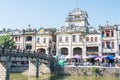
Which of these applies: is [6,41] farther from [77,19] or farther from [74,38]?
Result: [77,19]

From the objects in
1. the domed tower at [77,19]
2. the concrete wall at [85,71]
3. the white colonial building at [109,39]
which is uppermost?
the domed tower at [77,19]

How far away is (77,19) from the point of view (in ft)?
235

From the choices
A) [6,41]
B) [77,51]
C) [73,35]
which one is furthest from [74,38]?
[6,41]

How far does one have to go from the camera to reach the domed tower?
70562 mm

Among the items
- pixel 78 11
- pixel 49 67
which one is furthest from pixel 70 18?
pixel 49 67

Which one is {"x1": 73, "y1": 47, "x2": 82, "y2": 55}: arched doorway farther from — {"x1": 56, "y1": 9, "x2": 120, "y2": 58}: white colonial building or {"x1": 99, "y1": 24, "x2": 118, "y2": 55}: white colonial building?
{"x1": 99, "y1": 24, "x2": 118, "y2": 55}: white colonial building

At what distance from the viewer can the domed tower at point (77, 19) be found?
7056 centimetres

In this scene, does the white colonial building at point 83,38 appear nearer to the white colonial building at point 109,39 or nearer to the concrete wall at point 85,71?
the white colonial building at point 109,39

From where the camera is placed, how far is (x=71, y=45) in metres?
69.0

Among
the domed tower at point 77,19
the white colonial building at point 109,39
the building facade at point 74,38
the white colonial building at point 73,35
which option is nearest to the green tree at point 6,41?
the building facade at point 74,38

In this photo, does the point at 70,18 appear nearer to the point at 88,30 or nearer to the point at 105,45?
the point at 88,30

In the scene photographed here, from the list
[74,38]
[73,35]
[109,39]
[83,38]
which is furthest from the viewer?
[73,35]

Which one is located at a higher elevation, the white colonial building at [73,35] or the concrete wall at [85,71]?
the white colonial building at [73,35]

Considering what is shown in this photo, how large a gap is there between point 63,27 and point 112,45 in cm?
1426
